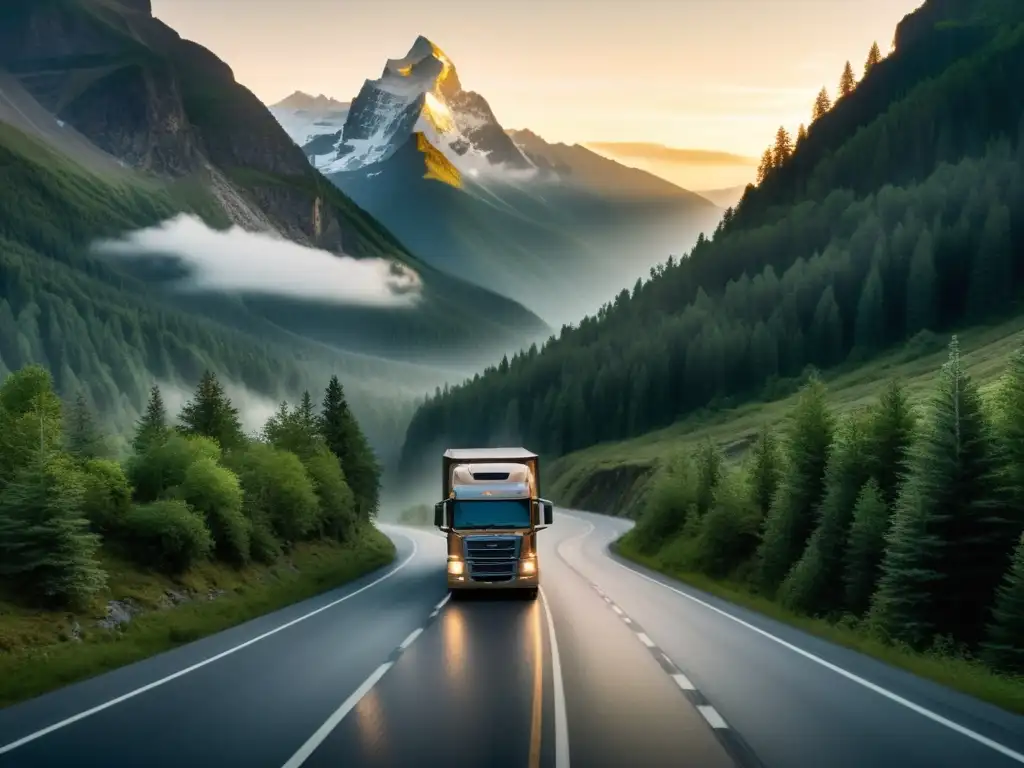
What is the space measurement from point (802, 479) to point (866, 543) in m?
6.30

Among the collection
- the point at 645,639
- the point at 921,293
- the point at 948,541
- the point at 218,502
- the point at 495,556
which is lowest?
the point at 645,639

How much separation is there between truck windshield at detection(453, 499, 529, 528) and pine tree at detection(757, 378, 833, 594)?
A: 28.3ft

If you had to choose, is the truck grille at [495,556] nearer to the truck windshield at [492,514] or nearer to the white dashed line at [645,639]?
the truck windshield at [492,514]

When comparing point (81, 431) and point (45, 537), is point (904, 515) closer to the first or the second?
point (45, 537)

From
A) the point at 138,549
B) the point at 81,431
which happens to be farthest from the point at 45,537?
the point at 81,431

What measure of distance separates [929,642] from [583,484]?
333ft

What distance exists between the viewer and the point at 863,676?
1717 centimetres

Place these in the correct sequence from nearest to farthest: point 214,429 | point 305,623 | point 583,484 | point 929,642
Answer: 1. point 929,642
2. point 305,623
3. point 214,429
4. point 583,484

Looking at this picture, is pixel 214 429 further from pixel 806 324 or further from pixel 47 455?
pixel 806 324

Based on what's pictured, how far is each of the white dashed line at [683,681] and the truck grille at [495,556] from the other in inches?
552

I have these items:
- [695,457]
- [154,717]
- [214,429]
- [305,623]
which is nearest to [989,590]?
[305,623]

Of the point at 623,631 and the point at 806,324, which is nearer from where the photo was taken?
the point at 623,631

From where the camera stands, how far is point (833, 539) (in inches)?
1148

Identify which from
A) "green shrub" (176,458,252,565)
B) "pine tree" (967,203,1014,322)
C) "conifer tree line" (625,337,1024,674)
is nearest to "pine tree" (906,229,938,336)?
"pine tree" (967,203,1014,322)
